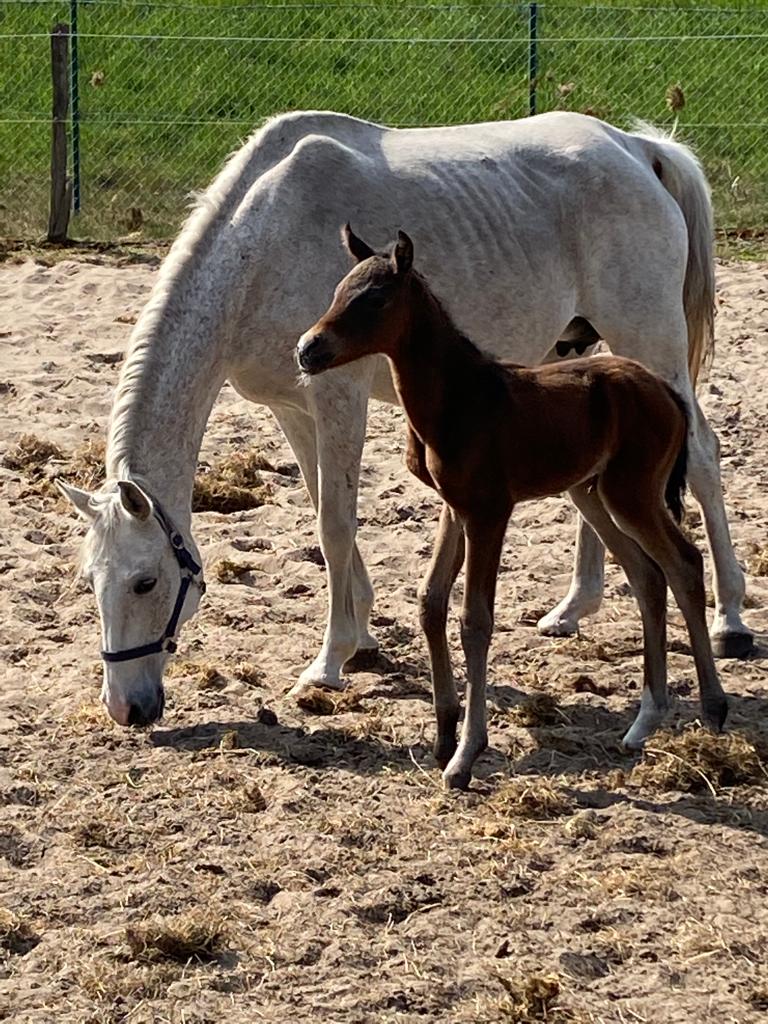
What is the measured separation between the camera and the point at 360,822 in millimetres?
4629

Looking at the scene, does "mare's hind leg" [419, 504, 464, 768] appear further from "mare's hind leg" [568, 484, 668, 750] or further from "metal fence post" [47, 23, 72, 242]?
"metal fence post" [47, 23, 72, 242]

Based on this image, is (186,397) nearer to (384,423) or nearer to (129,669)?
(129,669)

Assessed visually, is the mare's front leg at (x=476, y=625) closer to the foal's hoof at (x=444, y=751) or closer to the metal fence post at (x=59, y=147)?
the foal's hoof at (x=444, y=751)

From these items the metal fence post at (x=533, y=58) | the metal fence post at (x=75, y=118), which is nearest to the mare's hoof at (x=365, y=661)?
the metal fence post at (x=75, y=118)

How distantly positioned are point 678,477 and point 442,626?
89cm

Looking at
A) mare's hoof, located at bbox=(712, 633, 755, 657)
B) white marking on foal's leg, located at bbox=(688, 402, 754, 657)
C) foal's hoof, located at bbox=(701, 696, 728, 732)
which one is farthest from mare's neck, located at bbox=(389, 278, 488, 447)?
mare's hoof, located at bbox=(712, 633, 755, 657)

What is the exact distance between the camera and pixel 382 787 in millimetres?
4906

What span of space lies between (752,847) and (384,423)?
468 centimetres

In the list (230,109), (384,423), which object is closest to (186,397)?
(384,423)

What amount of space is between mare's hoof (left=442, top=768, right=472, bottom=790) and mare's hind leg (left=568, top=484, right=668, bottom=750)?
22.6 inches

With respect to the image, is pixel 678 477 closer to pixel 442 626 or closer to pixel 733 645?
pixel 442 626

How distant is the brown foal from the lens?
4.62 metres

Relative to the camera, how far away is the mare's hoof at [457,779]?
190 inches

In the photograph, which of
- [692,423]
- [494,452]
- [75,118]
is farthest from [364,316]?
[75,118]
